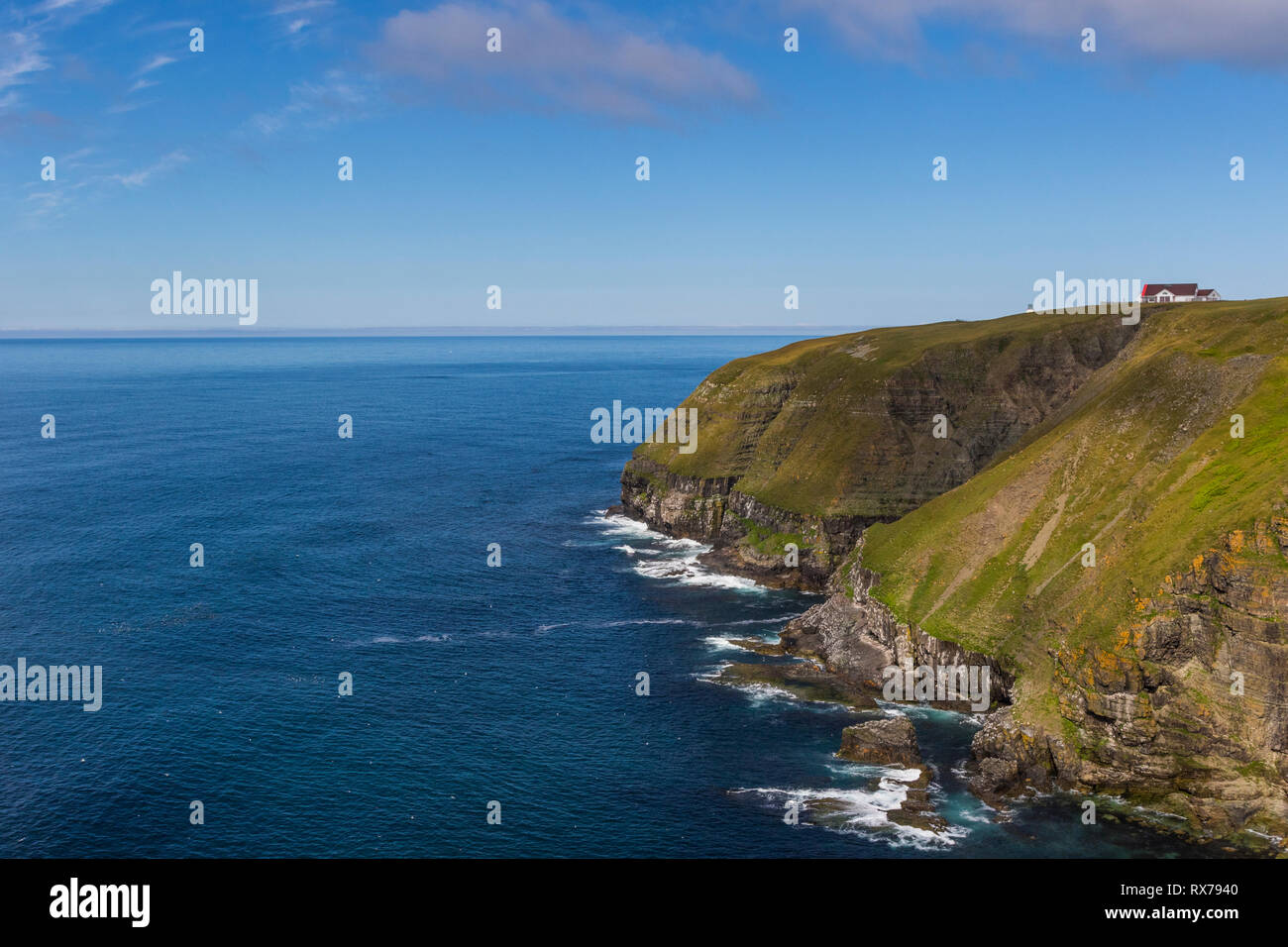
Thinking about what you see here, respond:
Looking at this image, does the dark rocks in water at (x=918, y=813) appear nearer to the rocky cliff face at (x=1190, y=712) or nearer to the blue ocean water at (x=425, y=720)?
the blue ocean water at (x=425, y=720)

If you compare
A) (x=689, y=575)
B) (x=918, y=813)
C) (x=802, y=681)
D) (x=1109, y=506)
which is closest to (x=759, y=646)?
(x=802, y=681)

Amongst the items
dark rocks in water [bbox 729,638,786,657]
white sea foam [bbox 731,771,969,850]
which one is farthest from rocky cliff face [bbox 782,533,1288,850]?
dark rocks in water [bbox 729,638,786,657]

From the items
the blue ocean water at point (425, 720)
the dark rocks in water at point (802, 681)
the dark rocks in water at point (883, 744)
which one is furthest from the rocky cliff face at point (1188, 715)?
the dark rocks in water at point (802, 681)

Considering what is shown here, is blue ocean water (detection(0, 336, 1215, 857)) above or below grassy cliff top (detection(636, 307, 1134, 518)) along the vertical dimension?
below

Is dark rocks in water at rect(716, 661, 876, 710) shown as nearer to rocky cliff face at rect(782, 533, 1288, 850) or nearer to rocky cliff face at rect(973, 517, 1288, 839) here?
rocky cliff face at rect(782, 533, 1288, 850)
